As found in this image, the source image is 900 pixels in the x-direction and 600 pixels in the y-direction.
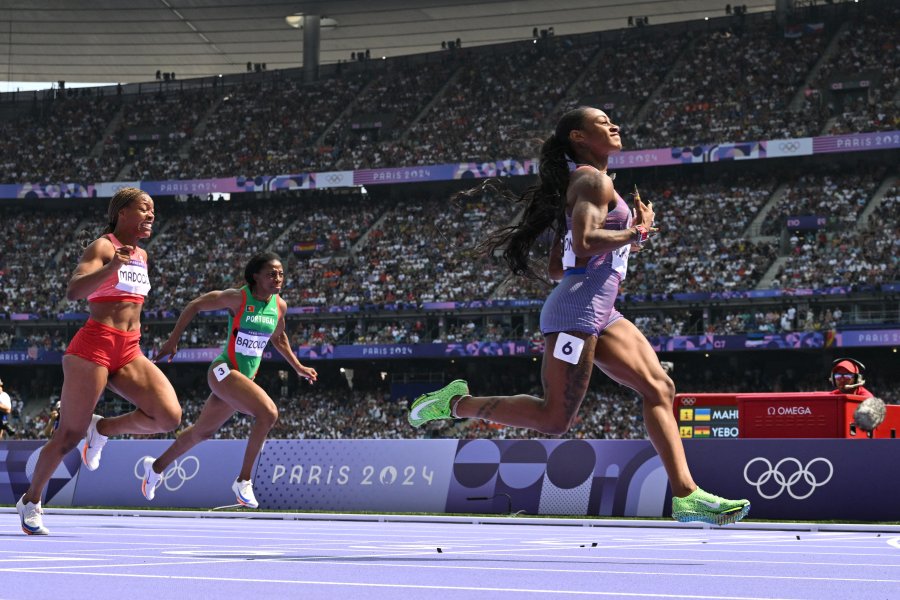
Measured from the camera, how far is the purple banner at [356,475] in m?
18.7

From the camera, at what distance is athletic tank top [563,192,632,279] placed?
7.35m

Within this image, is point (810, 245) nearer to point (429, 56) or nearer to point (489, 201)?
point (489, 201)

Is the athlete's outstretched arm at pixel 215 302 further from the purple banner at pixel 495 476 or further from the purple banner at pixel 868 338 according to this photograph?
the purple banner at pixel 868 338

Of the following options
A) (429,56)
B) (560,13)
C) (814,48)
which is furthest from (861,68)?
(429,56)

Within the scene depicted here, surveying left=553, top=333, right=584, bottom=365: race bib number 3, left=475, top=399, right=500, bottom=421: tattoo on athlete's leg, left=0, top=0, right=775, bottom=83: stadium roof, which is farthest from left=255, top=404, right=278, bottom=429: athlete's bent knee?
left=0, top=0, right=775, bottom=83: stadium roof

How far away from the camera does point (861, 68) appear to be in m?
53.5

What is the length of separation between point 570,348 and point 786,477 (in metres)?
10.2

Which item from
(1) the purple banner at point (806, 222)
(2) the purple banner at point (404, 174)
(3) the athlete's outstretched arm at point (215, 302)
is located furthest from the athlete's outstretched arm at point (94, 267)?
(2) the purple banner at point (404, 174)

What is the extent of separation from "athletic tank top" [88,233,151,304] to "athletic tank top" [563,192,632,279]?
10.6ft

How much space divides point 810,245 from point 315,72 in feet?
94.9

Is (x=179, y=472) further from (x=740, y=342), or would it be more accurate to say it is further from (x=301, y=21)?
(x=301, y=21)

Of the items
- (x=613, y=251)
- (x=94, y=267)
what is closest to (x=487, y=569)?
(x=613, y=251)

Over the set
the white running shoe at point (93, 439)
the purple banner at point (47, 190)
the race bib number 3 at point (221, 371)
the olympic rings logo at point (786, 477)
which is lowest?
the olympic rings logo at point (786, 477)

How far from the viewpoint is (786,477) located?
1644cm
